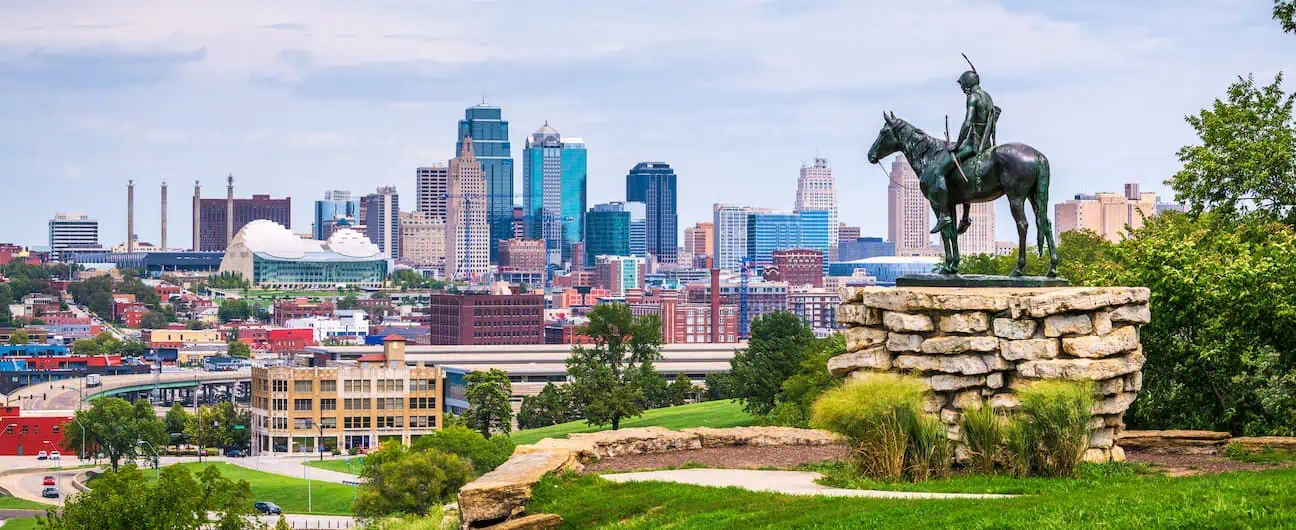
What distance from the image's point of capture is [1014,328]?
17.3 meters

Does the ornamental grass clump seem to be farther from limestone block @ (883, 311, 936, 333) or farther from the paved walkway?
limestone block @ (883, 311, 936, 333)

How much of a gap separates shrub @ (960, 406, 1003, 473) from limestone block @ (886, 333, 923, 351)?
105 cm

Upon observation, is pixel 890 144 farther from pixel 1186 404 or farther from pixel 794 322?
pixel 794 322

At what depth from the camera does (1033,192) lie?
737 inches

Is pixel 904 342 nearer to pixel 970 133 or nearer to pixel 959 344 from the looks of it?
pixel 959 344

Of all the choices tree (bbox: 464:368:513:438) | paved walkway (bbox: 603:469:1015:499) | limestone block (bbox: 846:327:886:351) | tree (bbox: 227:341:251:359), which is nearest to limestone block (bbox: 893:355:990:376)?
limestone block (bbox: 846:327:886:351)

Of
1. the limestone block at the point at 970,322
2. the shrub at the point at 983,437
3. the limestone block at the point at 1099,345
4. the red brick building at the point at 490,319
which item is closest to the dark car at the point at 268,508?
the limestone block at the point at 970,322

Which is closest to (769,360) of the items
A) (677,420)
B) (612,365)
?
(612,365)

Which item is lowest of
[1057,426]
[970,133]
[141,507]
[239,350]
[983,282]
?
[239,350]

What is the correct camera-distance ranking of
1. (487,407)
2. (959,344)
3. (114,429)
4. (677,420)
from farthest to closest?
(114,429)
(487,407)
(677,420)
(959,344)

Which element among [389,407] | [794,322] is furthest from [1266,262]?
[389,407]

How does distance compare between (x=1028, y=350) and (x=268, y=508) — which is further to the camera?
(x=268, y=508)

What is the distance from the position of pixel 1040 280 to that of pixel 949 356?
140cm

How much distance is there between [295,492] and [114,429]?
21.7 metres
